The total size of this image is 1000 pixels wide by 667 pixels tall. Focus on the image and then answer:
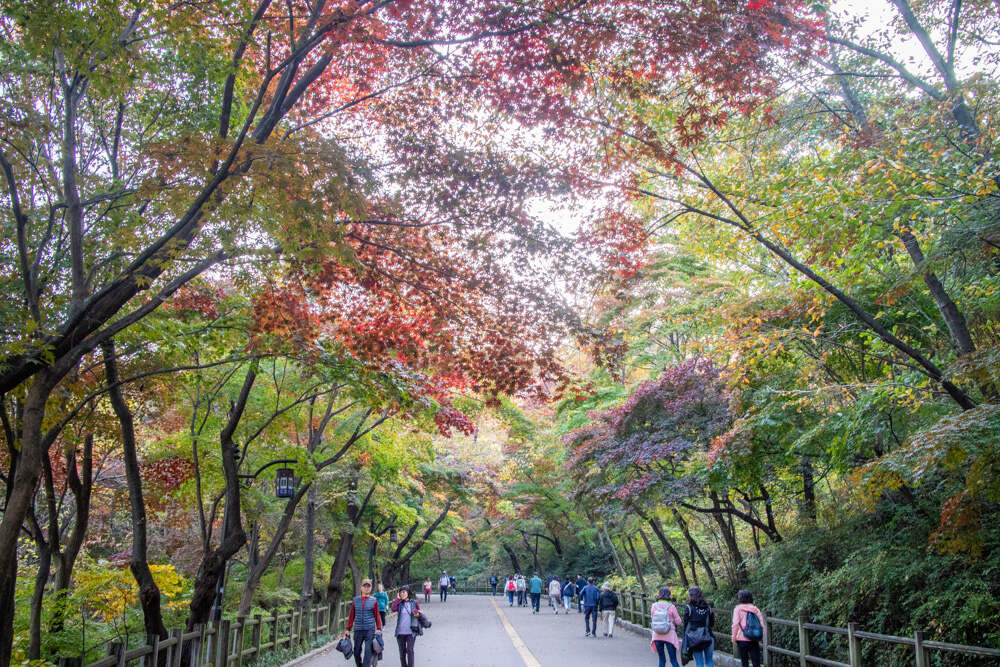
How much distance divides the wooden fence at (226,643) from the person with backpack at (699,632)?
6.77m

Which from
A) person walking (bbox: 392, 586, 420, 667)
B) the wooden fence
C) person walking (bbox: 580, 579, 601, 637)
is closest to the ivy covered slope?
person walking (bbox: 580, 579, 601, 637)

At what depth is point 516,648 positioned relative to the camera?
47.5 ft

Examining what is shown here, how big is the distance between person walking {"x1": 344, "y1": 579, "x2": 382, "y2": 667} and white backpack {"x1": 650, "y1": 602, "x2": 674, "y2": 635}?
14.2 feet

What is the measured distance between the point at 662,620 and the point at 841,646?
2562 mm

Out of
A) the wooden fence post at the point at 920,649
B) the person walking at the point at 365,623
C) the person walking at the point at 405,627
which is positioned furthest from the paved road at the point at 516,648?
the wooden fence post at the point at 920,649

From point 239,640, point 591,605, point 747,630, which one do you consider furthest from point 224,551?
point 591,605

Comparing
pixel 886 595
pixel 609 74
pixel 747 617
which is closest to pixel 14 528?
pixel 609 74

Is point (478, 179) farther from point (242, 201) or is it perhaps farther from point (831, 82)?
point (831, 82)

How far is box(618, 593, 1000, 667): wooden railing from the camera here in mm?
7286

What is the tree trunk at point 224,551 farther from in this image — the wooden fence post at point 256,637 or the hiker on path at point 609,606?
the hiker on path at point 609,606

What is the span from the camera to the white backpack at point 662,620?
10.1 metres

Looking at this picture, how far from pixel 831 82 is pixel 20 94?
1140 centimetres

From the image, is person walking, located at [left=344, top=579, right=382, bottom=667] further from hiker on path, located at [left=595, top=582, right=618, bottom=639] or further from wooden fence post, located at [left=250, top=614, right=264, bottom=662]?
hiker on path, located at [left=595, top=582, right=618, bottom=639]

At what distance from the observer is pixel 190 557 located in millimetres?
19031
